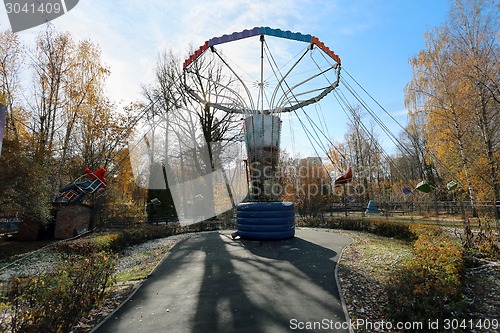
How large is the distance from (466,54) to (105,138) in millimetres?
22534

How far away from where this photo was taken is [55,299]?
12.7 ft

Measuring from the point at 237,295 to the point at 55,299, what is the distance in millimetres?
2911

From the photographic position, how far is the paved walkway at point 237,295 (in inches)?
167

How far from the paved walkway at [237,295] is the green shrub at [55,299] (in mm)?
529

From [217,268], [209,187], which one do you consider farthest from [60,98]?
[217,268]

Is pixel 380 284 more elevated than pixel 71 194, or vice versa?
pixel 71 194

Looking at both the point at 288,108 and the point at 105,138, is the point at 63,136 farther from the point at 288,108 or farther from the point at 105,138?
the point at 288,108

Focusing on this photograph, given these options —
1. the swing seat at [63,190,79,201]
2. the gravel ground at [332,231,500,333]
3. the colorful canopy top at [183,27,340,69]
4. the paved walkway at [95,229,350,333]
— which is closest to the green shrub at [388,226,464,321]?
the gravel ground at [332,231,500,333]

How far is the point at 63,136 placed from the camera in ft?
59.3

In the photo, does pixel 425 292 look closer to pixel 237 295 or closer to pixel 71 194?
pixel 237 295

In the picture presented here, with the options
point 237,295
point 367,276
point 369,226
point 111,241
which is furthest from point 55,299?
point 369,226

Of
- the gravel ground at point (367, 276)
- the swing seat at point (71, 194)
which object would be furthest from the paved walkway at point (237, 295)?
the swing seat at point (71, 194)

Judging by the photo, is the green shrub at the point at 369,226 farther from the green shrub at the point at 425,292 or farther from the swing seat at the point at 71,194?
the swing seat at the point at 71,194

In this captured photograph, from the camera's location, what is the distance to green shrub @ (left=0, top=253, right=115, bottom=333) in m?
3.42
